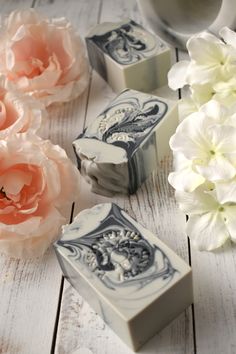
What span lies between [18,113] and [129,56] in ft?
0.55

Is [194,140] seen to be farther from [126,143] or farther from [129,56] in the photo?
[129,56]

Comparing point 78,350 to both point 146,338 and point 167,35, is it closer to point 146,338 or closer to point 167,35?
point 146,338

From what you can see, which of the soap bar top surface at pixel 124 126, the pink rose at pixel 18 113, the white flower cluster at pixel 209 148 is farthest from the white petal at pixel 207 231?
the pink rose at pixel 18 113

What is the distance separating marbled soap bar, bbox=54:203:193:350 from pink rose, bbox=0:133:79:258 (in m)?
0.05

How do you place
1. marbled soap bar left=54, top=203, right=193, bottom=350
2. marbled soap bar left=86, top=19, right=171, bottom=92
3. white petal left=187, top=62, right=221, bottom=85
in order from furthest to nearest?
marbled soap bar left=86, top=19, right=171, bottom=92, white petal left=187, top=62, right=221, bottom=85, marbled soap bar left=54, top=203, right=193, bottom=350

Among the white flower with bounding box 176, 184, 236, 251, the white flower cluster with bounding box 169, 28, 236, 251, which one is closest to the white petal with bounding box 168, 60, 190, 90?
the white flower cluster with bounding box 169, 28, 236, 251

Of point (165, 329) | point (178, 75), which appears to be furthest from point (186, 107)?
point (165, 329)

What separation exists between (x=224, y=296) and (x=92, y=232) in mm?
138

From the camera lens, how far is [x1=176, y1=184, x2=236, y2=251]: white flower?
0.52 metres

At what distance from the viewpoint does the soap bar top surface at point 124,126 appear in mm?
582

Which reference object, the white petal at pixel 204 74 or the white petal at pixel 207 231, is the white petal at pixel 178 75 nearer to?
the white petal at pixel 204 74

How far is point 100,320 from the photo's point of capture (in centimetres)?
51

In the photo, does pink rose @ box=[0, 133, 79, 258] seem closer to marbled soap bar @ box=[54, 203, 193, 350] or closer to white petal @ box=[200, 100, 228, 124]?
marbled soap bar @ box=[54, 203, 193, 350]

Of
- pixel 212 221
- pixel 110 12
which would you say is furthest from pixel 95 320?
pixel 110 12
